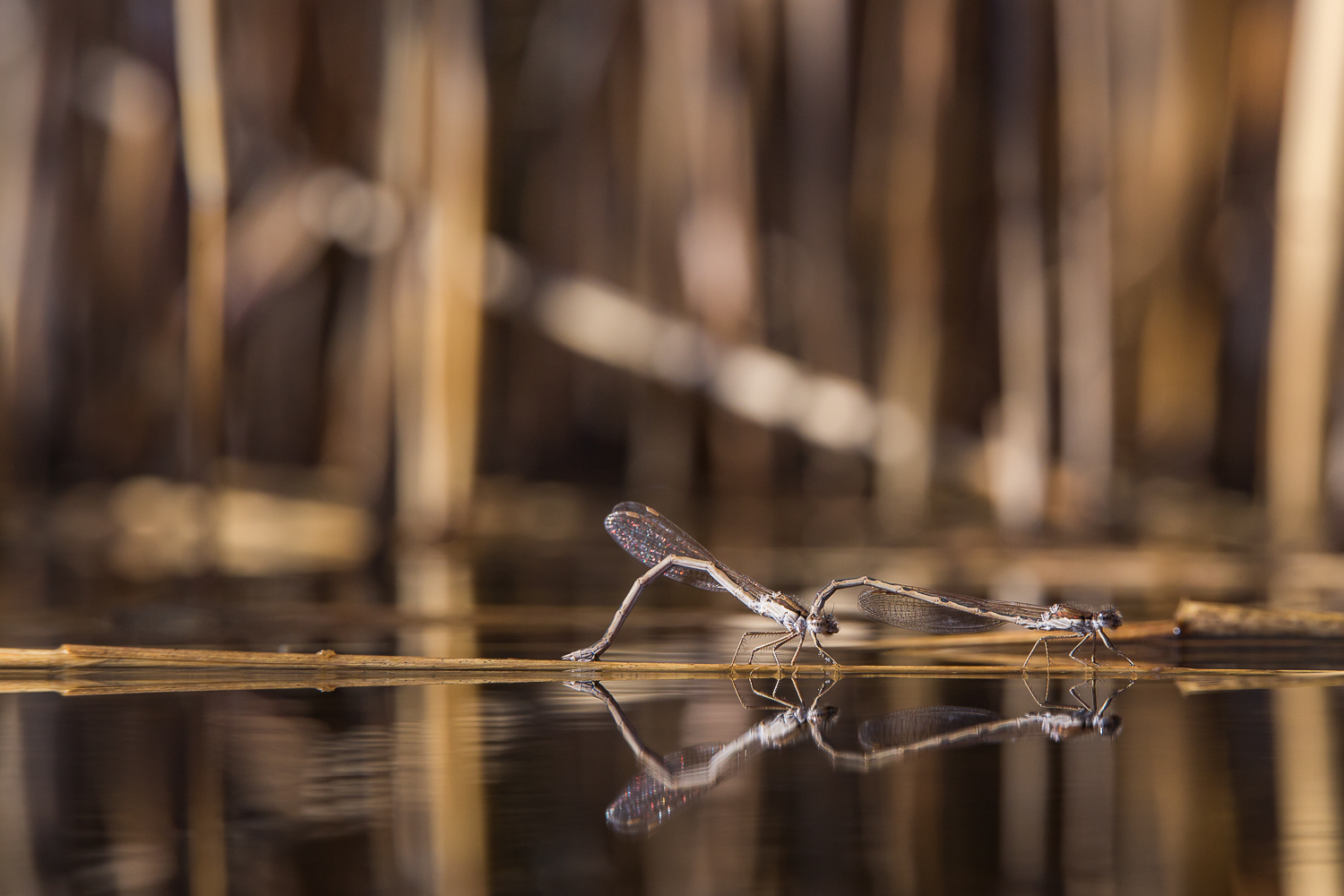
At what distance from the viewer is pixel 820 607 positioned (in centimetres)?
139

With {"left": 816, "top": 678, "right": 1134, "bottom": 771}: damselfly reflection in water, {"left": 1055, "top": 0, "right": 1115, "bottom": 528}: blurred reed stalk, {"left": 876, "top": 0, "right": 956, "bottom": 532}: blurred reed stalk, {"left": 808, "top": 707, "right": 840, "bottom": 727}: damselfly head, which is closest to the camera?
{"left": 816, "top": 678, "right": 1134, "bottom": 771}: damselfly reflection in water

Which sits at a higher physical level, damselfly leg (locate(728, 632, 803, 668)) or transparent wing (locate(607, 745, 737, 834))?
damselfly leg (locate(728, 632, 803, 668))

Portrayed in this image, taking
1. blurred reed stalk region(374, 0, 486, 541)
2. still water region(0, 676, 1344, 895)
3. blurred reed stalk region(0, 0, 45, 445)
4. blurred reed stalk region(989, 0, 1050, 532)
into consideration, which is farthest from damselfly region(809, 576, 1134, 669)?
blurred reed stalk region(0, 0, 45, 445)

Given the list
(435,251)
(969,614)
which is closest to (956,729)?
(969,614)

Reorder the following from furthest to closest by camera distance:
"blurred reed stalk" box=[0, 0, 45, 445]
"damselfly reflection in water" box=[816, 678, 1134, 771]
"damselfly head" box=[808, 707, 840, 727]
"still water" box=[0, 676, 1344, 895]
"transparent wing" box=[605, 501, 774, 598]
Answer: "blurred reed stalk" box=[0, 0, 45, 445]
"transparent wing" box=[605, 501, 774, 598]
"damselfly head" box=[808, 707, 840, 727]
"damselfly reflection in water" box=[816, 678, 1134, 771]
"still water" box=[0, 676, 1344, 895]

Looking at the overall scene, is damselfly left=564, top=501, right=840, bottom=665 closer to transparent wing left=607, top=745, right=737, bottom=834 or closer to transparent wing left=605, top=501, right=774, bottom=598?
transparent wing left=605, top=501, right=774, bottom=598

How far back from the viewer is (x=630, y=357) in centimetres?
432

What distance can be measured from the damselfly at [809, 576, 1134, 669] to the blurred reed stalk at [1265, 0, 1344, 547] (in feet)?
5.81

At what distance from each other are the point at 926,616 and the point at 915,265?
3085 millimetres

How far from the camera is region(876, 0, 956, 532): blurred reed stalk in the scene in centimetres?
417

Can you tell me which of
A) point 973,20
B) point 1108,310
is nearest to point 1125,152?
point 973,20

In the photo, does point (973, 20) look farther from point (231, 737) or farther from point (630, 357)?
point (231, 737)

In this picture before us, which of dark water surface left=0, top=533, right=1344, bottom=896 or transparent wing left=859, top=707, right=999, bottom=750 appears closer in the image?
dark water surface left=0, top=533, right=1344, bottom=896

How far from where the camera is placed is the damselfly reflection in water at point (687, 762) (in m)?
0.78
